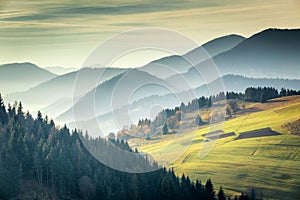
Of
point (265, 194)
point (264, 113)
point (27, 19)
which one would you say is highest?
point (27, 19)

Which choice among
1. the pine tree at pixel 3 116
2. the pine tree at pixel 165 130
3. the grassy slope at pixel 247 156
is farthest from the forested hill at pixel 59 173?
the pine tree at pixel 165 130

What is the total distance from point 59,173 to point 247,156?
73.5 meters

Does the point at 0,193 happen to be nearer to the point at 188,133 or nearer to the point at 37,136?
the point at 37,136

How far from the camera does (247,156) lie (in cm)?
Result: 14488

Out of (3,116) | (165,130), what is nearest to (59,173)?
(3,116)

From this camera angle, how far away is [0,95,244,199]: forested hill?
80188mm

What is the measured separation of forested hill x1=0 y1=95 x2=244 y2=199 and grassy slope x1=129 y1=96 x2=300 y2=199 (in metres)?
29.3

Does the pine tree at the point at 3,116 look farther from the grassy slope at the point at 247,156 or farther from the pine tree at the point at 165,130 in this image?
the pine tree at the point at 165,130

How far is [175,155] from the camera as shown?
518 ft

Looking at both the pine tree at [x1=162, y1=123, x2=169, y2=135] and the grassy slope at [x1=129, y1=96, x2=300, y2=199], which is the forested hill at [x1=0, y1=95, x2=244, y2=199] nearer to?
the grassy slope at [x1=129, y1=96, x2=300, y2=199]

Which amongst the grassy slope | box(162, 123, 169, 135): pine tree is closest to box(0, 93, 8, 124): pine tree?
the grassy slope

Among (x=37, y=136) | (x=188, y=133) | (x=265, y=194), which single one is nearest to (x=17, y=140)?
(x=37, y=136)

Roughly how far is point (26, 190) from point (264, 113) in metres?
121

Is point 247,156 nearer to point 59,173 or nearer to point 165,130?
point 165,130
